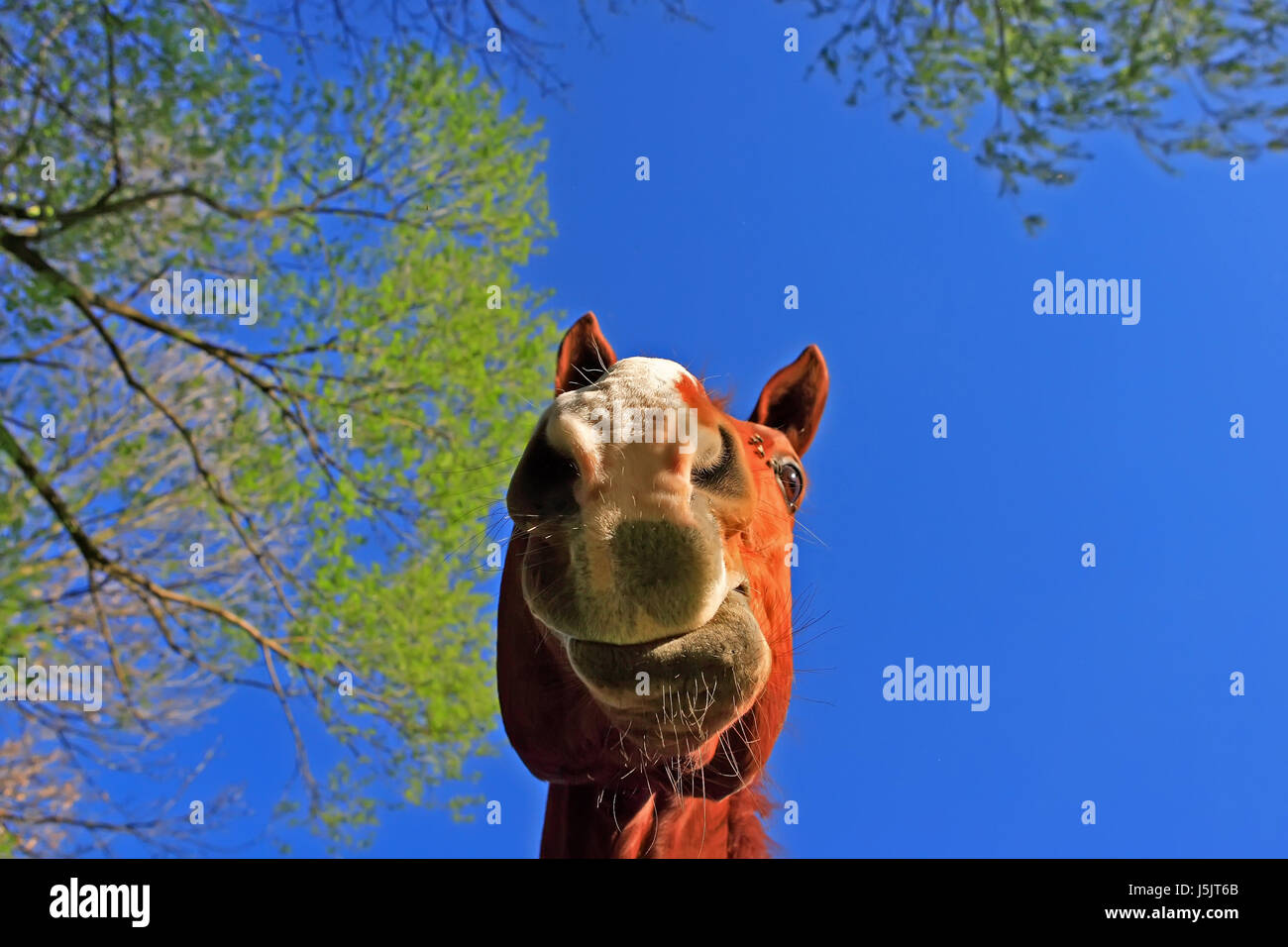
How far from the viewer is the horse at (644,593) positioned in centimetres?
177

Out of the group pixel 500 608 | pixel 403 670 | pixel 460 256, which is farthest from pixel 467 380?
pixel 500 608

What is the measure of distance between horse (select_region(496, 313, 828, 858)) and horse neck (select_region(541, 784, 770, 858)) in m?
0.07

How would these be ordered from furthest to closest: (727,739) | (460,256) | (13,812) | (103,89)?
1. (460,256)
2. (13,812)
3. (103,89)
4. (727,739)

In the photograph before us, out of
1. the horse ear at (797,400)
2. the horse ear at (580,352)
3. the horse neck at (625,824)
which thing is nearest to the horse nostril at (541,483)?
the horse ear at (580,352)

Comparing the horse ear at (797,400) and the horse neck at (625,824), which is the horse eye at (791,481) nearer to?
the horse ear at (797,400)

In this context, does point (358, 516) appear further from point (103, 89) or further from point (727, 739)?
point (727, 739)

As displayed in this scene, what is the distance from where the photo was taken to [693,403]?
73.5 inches

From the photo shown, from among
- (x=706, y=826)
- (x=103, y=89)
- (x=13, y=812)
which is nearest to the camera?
(x=706, y=826)

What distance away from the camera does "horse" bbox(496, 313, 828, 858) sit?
5.82 feet

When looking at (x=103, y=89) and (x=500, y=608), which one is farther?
(x=103, y=89)

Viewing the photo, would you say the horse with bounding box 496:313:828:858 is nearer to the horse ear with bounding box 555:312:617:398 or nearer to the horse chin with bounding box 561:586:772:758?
the horse chin with bounding box 561:586:772:758

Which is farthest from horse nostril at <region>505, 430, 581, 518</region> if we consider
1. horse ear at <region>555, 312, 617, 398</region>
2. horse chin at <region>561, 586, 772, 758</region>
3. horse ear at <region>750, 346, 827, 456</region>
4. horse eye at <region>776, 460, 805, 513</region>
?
horse ear at <region>750, 346, 827, 456</region>

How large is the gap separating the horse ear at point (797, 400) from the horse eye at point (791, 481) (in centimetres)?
52
